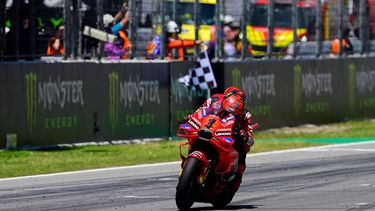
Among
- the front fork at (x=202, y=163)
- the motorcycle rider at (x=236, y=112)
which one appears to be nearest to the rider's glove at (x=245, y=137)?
the motorcycle rider at (x=236, y=112)

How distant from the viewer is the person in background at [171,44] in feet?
74.0

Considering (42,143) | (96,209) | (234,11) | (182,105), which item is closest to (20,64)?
(42,143)

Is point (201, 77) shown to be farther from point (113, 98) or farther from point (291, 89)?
point (291, 89)

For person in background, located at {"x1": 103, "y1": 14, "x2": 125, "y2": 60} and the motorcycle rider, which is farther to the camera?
person in background, located at {"x1": 103, "y1": 14, "x2": 125, "y2": 60}

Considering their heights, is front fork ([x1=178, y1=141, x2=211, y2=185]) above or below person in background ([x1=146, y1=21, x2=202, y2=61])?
below

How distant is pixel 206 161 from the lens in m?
10.6

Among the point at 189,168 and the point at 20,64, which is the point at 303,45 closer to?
the point at 20,64

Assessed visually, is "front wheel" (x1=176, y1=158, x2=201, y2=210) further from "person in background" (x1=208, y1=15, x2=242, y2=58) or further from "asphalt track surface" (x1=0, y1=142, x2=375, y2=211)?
"person in background" (x1=208, y1=15, x2=242, y2=58)

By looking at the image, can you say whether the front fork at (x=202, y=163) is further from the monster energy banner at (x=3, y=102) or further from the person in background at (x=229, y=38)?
the person in background at (x=229, y=38)

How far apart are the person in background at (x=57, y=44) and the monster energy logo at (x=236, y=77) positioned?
15.4 feet

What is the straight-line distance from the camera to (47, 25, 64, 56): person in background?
800 inches

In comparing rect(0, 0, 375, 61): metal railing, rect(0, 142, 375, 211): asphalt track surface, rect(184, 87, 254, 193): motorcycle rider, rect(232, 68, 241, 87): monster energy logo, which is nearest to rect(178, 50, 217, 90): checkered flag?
rect(0, 0, 375, 61): metal railing

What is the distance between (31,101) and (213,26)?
242 inches

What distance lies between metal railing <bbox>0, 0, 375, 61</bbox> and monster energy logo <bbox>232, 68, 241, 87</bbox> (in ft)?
1.73
